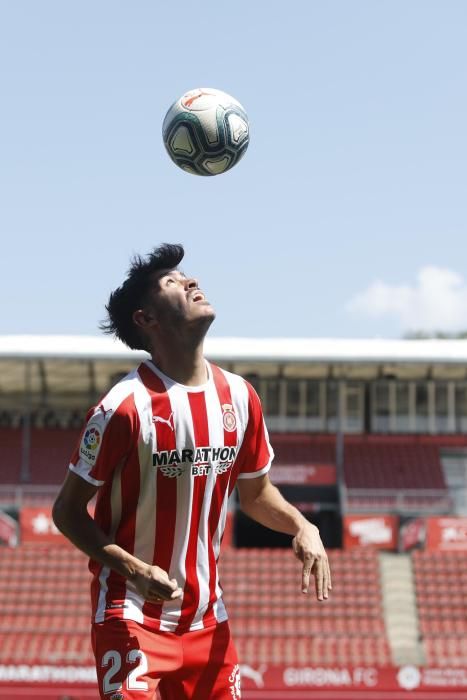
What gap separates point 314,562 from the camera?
15.2 ft

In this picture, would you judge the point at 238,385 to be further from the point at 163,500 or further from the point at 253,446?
the point at 163,500

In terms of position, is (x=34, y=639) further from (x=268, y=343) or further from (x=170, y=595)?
(x=170, y=595)

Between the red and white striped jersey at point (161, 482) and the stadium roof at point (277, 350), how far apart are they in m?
22.1

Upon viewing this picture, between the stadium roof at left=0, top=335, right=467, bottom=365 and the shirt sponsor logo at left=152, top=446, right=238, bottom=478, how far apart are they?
2209 centimetres

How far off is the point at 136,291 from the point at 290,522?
4.27 feet

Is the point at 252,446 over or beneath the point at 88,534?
over

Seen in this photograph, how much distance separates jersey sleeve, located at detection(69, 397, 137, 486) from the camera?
14.8 feet

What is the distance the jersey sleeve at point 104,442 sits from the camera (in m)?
4.50

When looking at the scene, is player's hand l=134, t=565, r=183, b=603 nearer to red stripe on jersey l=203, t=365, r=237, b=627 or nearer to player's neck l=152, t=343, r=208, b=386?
red stripe on jersey l=203, t=365, r=237, b=627

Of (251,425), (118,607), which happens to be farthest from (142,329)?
(118,607)

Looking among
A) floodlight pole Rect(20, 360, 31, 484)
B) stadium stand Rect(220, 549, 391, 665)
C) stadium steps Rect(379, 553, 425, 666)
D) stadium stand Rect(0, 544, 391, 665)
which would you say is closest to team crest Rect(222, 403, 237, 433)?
stadium stand Rect(220, 549, 391, 665)

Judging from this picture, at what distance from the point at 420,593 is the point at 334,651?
11.9ft

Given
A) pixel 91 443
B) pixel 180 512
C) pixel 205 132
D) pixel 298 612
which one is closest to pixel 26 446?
pixel 298 612

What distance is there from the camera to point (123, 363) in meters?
29.1
